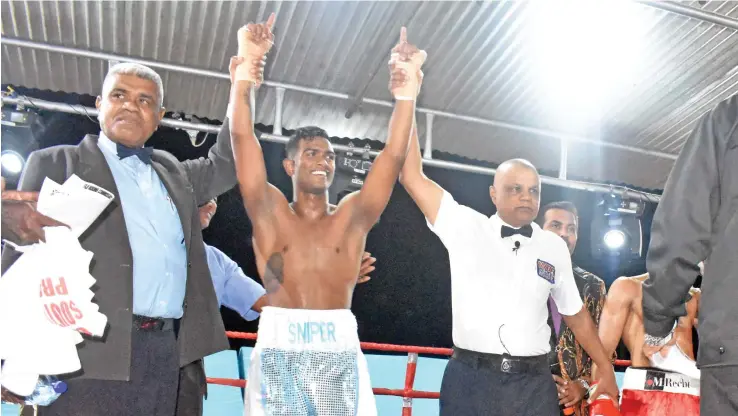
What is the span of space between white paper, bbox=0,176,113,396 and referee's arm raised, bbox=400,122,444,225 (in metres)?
1.31

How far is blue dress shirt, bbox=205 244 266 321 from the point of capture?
115 inches

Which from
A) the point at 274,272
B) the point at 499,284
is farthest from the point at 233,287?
the point at 499,284

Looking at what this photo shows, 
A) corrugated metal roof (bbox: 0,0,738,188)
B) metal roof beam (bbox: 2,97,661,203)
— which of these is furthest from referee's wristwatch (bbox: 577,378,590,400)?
corrugated metal roof (bbox: 0,0,738,188)

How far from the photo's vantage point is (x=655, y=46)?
405 centimetres

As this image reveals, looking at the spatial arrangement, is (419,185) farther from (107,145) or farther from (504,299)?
(107,145)

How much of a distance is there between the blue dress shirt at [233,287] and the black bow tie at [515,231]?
1.10 m

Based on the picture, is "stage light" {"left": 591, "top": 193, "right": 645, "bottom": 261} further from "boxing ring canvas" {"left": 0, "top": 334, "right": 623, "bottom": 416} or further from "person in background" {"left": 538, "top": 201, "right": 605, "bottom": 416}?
"person in background" {"left": 538, "top": 201, "right": 605, "bottom": 416}

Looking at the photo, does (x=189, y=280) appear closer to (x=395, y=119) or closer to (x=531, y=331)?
(x=395, y=119)

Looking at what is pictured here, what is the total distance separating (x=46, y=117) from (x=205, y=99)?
1.46 meters

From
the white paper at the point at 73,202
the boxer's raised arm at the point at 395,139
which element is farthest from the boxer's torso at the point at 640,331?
the white paper at the point at 73,202

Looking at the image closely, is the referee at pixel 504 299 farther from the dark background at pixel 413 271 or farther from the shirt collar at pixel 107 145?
the dark background at pixel 413 271

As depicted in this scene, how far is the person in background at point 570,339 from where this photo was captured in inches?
119

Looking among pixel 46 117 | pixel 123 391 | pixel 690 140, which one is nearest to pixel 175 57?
pixel 46 117

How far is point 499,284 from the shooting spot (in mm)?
2525
